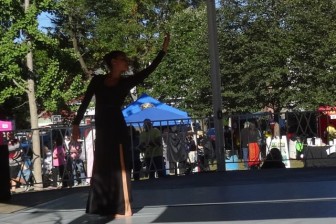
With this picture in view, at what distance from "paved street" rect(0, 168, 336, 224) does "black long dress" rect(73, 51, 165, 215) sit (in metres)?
0.25

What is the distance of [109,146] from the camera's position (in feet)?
20.5

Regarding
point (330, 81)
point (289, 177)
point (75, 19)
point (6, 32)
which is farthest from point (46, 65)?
point (289, 177)

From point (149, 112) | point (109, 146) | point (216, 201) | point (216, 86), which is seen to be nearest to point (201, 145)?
point (216, 86)

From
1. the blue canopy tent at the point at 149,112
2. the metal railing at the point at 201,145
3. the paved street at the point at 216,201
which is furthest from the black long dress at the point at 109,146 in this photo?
the blue canopy tent at the point at 149,112

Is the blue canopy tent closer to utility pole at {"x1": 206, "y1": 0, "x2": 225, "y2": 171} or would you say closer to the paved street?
utility pole at {"x1": 206, "y1": 0, "x2": 225, "y2": 171}

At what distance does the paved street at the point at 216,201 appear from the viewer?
6273 millimetres

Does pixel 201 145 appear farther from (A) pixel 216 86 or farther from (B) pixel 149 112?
(B) pixel 149 112

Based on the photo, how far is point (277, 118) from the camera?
497 inches

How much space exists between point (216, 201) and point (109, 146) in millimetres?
1722

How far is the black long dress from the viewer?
622 cm

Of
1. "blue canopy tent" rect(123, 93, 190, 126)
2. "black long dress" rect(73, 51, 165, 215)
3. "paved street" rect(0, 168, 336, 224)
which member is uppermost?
"blue canopy tent" rect(123, 93, 190, 126)

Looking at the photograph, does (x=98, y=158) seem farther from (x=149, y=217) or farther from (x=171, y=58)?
(x=171, y=58)

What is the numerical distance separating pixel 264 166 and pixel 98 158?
633cm

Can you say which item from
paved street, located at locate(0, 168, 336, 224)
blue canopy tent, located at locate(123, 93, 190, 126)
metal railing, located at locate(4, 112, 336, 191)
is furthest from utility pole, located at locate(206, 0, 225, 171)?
blue canopy tent, located at locate(123, 93, 190, 126)
